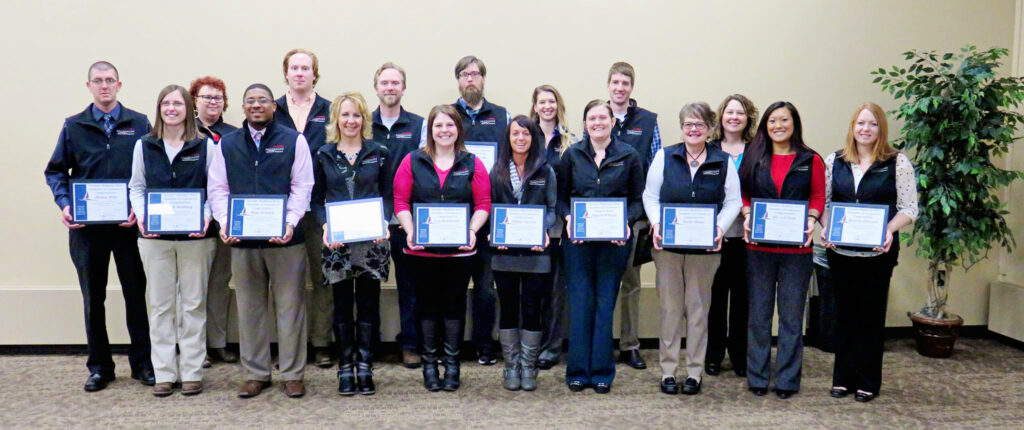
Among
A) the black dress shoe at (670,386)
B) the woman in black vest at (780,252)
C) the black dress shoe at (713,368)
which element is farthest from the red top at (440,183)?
the black dress shoe at (713,368)

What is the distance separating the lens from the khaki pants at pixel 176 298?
369 cm

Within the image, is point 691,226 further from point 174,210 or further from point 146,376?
point 146,376

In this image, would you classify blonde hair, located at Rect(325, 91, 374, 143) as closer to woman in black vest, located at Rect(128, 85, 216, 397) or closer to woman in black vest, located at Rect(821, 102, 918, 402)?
woman in black vest, located at Rect(128, 85, 216, 397)

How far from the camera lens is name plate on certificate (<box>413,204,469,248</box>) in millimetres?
3543

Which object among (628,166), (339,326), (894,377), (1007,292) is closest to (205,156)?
(339,326)

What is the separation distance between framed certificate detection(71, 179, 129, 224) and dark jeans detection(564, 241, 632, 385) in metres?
2.31

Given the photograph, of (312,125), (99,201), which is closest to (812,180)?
(312,125)

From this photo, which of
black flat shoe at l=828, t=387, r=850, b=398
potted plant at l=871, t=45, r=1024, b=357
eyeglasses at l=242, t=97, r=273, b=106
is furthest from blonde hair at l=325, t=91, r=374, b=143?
potted plant at l=871, t=45, r=1024, b=357

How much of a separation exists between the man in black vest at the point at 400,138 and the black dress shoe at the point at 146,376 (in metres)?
1.37

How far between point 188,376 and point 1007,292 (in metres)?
5.33

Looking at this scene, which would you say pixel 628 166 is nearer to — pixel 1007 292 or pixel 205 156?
pixel 205 156

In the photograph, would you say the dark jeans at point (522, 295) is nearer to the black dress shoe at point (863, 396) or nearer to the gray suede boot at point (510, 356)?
the gray suede boot at point (510, 356)

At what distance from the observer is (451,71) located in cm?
481

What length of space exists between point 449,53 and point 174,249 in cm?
212
